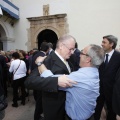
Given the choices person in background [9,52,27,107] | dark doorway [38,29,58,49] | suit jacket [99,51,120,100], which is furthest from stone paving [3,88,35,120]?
dark doorway [38,29,58,49]

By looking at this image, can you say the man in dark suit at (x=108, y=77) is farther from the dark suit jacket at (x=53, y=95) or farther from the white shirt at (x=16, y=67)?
the white shirt at (x=16, y=67)

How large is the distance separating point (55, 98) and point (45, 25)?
12255mm

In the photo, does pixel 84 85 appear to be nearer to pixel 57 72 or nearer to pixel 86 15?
pixel 57 72

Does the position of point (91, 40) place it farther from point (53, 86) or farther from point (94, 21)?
point (53, 86)

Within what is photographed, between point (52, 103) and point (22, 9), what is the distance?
13054 mm

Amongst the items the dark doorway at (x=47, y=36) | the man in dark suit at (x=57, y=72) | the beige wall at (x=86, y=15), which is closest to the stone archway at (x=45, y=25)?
the beige wall at (x=86, y=15)

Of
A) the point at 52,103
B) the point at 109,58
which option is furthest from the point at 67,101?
the point at 109,58

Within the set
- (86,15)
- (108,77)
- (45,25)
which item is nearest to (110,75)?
(108,77)

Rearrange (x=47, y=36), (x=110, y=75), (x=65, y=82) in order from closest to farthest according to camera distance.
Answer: (x=65, y=82) < (x=110, y=75) < (x=47, y=36)

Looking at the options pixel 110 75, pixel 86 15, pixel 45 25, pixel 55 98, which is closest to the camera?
pixel 55 98

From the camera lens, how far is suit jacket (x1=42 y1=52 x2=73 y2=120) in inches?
85.0

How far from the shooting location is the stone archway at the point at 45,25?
13555mm

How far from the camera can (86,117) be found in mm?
2072

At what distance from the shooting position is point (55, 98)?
2.17 metres
